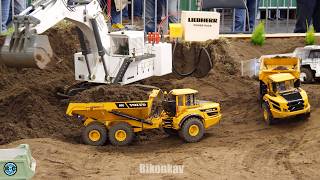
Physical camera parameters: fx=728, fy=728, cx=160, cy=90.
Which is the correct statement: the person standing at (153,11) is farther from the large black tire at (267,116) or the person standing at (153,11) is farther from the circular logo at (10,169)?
the circular logo at (10,169)

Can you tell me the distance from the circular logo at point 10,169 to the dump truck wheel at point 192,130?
5817mm

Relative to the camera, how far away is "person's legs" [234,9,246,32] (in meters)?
19.7

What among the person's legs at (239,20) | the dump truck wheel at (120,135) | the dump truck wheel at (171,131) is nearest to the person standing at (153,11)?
the person's legs at (239,20)

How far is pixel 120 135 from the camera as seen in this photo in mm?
13023

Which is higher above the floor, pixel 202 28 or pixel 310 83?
pixel 202 28

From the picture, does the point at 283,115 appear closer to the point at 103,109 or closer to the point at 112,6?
the point at 103,109

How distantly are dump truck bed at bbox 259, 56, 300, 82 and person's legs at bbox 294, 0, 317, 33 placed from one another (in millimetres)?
4559

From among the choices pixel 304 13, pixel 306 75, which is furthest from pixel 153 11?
pixel 306 75

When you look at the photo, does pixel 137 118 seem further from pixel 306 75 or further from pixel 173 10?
pixel 173 10

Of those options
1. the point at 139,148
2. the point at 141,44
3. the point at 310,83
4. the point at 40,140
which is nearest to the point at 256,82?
the point at 310,83

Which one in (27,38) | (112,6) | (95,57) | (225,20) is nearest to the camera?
(27,38)

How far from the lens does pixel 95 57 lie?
48.4 feet

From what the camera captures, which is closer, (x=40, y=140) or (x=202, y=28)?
(x=40, y=140)

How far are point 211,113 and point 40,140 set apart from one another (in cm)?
309
